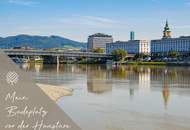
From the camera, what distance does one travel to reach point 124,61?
6437 inches

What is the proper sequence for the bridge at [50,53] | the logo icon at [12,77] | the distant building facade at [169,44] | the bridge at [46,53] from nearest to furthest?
1. the logo icon at [12,77]
2. the bridge at [46,53]
3. the bridge at [50,53]
4. the distant building facade at [169,44]

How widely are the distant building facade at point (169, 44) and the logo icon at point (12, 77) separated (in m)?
177

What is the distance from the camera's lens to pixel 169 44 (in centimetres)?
18912

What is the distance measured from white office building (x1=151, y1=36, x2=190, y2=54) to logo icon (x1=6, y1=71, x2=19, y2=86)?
17655 cm

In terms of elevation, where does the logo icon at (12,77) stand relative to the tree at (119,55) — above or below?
above

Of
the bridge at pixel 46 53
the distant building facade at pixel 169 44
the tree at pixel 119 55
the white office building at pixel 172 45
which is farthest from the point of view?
the distant building facade at pixel 169 44

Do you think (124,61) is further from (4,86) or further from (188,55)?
(4,86)

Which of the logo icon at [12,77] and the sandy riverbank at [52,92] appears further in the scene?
the sandy riverbank at [52,92]

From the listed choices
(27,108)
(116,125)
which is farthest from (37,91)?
→ (116,125)

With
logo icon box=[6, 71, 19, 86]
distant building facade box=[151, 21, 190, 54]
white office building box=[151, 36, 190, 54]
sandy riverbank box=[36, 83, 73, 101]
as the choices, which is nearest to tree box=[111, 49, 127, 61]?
white office building box=[151, 36, 190, 54]

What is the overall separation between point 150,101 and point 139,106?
3.52 meters

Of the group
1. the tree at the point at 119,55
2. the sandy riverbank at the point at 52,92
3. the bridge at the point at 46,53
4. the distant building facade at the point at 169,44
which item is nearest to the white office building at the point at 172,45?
the distant building facade at the point at 169,44

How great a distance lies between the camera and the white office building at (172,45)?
179875 mm

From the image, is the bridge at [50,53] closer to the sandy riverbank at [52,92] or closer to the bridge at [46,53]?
the bridge at [46,53]
